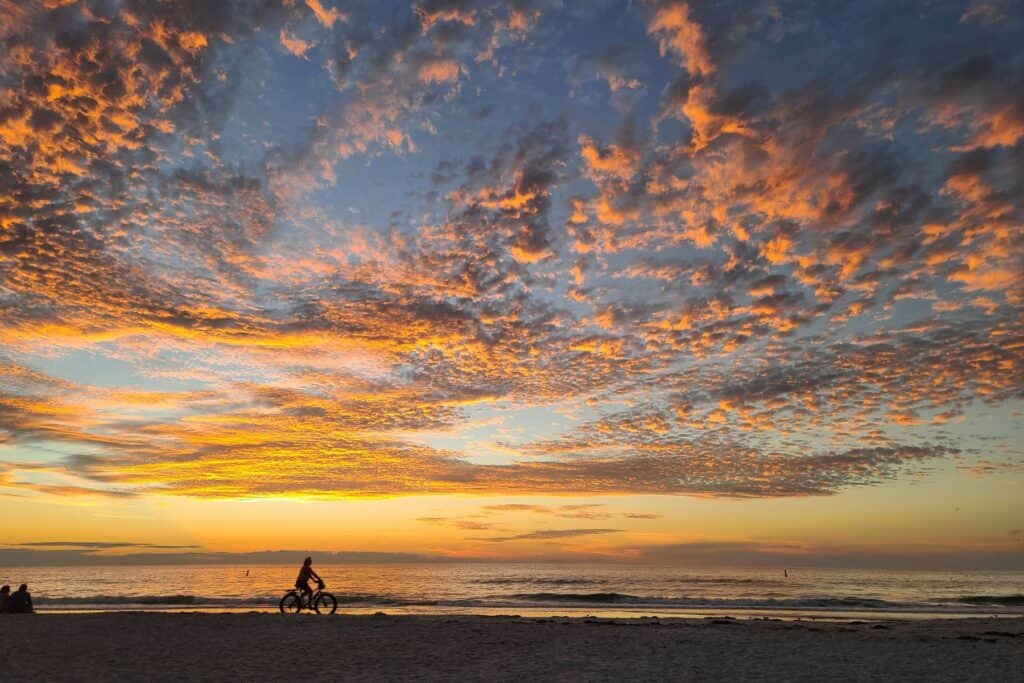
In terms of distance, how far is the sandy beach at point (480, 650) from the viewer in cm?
1552

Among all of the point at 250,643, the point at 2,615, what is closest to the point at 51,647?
the point at 250,643

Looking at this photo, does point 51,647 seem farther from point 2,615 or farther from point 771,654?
point 771,654

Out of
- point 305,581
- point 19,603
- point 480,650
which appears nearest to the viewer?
point 480,650

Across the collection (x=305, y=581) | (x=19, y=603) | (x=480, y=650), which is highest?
(x=305, y=581)

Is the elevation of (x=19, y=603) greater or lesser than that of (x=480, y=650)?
greater

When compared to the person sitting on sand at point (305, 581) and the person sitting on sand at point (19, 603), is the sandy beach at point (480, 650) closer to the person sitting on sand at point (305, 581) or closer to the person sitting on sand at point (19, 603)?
the person sitting on sand at point (305, 581)

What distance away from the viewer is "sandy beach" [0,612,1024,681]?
1552 centimetres

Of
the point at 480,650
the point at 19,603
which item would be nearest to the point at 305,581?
the point at 480,650

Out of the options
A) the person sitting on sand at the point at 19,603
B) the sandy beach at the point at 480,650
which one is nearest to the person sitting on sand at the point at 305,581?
the sandy beach at the point at 480,650

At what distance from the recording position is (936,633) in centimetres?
2498

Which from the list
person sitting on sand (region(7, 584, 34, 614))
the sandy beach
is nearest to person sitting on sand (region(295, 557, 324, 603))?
the sandy beach

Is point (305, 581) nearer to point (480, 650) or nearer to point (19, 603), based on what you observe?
point (480, 650)

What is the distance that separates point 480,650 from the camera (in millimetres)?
19438

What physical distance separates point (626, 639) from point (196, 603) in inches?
1620
